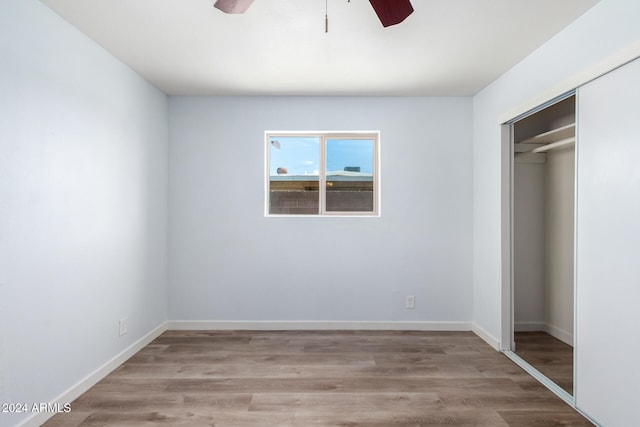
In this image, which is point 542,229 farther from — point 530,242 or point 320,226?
point 320,226

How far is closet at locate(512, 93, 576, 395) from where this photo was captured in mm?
3371

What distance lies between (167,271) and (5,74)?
239 centimetres

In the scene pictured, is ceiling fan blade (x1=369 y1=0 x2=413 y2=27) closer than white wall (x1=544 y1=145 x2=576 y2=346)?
Yes

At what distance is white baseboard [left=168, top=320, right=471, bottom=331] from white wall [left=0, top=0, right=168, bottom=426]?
1.87 ft

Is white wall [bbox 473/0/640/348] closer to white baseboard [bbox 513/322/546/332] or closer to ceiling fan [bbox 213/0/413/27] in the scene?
white baseboard [bbox 513/322/546/332]

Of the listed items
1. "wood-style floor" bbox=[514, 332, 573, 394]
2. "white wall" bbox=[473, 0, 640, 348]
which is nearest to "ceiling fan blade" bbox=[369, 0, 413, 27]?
"white wall" bbox=[473, 0, 640, 348]

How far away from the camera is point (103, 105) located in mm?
2715

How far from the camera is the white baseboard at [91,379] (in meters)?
2.07

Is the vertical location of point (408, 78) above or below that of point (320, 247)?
above

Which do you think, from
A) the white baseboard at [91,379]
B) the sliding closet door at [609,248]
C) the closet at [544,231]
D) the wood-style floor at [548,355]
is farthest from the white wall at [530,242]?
the white baseboard at [91,379]

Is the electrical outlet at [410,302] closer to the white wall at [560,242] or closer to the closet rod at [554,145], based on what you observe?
the white wall at [560,242]

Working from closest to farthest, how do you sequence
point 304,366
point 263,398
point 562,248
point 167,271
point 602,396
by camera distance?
point 602,396 → point 263,398 → point 304,366 → point 562,248 → point 167,271

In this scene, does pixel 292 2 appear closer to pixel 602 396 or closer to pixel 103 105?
pixel 103 105

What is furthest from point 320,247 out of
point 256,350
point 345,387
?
point 345,387
